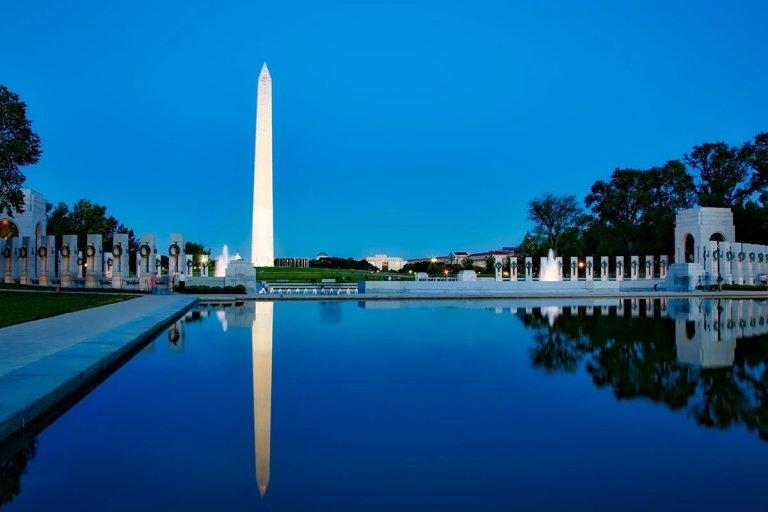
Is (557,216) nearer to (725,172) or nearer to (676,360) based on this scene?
(725,172)

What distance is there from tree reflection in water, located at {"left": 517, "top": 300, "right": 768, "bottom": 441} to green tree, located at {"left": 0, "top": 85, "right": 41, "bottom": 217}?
802 inches

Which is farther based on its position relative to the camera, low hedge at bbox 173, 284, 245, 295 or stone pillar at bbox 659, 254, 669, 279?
stone pillar at bbox 659, 254, 669, 279

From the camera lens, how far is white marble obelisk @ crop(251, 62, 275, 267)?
51594 mm

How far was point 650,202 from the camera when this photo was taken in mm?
60844

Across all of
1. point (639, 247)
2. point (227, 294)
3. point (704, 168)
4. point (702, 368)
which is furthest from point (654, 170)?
point (702, 368)

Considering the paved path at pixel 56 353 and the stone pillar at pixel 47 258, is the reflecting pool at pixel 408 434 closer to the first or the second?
the paved path at pixel 56 353

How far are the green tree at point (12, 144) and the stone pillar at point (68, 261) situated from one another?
843cm

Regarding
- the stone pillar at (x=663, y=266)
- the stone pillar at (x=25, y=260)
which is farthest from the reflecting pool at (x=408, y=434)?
the stone pillar at (x=663, y=266)

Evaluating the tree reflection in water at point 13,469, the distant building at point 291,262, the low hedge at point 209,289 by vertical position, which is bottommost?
the tree reflection in water at point 13,469

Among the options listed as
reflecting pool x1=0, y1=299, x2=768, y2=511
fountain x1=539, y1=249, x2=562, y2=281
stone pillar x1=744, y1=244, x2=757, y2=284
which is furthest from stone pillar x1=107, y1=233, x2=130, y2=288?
stone pillar x1=744, y1=244, x2=757, y2=284

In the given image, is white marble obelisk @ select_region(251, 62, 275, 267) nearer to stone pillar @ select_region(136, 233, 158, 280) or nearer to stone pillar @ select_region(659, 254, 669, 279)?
stone pillar @ select_region(136, 233, 158, 280)

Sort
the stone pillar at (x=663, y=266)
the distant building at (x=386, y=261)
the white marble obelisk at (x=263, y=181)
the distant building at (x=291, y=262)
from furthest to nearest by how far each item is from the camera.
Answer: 1. the distant building at (x=386, y=261)
2. the distant building at (x=291, y=262)
3. the white marble obelisk at (x=263, y=181)
4. the stone pillar at (x=663, y=266)

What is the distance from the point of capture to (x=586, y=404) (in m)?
7.03

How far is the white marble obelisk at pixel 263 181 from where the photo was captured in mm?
51594
